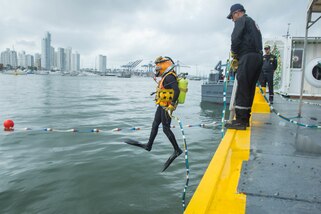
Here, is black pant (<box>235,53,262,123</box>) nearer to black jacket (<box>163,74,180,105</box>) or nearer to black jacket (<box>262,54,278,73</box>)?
black jacket (<box>163,74,180,105</box>)

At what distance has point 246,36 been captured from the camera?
16.4 feet

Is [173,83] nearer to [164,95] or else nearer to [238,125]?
[164,95]

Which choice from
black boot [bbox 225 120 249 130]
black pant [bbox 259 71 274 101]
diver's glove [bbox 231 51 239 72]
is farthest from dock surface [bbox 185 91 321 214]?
black pant [bbox 259 71 274 101]

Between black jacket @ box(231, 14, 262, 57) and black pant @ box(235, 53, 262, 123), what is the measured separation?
128 millimetres

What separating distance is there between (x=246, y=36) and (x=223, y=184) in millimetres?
3064

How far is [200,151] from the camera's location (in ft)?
30.0

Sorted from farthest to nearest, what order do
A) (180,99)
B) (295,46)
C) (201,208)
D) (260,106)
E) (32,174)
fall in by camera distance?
(295,46)
(260,106)
(32,174)
(180,99)
(201,208)

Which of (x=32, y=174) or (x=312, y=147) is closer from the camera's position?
(x=312, y=147)

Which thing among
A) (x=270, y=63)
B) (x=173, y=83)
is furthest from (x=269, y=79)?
(x=173, y=83)

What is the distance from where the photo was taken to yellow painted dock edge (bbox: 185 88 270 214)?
2488 millimetres

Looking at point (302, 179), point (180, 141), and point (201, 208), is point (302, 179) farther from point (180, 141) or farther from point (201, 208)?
point (180, 141)

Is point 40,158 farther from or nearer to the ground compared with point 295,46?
nearer to the ground

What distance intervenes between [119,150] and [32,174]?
2.89m

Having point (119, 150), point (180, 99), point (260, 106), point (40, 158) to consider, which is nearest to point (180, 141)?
point (119, 150)
